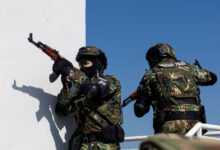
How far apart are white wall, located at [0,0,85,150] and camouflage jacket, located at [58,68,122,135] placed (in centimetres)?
25

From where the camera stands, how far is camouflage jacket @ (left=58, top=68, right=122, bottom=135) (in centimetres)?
371

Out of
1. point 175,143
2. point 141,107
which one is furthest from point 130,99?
point 175,143

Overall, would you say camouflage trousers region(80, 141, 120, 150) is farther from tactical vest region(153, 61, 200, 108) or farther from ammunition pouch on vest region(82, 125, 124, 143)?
tactical vest region(153, 61, 200, 108)

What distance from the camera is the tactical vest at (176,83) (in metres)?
3.70

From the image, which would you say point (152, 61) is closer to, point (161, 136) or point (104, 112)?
point (104, 112)

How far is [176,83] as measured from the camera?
12.2 feet

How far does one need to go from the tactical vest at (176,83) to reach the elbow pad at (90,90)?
0.67m

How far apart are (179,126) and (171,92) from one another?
0.35m

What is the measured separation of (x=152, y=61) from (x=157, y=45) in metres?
0.19

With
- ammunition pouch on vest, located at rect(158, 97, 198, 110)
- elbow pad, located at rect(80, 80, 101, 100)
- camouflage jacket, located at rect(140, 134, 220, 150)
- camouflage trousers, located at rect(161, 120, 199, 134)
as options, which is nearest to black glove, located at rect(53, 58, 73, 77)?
elbow pad, located at rect(80, 80, 101, 100)

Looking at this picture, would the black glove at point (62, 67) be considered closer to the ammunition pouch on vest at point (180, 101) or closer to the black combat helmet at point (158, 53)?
the black combat helmet at point (158, 53)

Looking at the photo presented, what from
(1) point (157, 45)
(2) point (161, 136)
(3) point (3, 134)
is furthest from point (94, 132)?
(2) point (161, 136)

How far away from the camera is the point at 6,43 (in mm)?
3529

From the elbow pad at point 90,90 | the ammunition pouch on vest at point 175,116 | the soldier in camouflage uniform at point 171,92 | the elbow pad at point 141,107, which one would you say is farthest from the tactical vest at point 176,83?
the elbow pad at point 90,90
